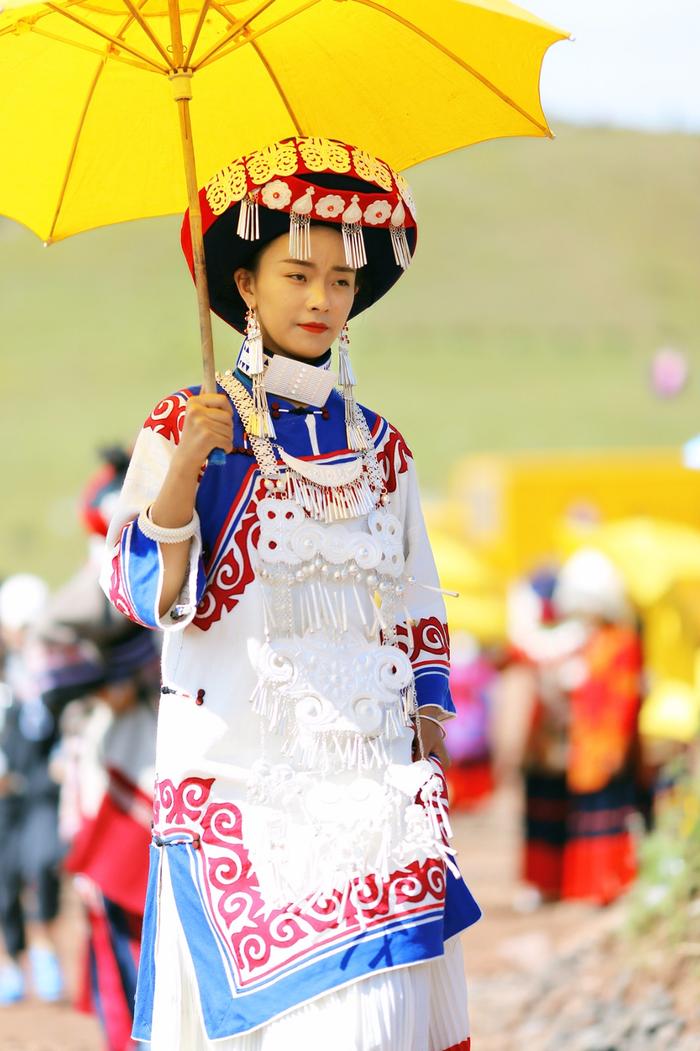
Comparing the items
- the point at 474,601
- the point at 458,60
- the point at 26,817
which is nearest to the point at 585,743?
the point at 26,817

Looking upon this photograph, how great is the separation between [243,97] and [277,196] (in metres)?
0.69

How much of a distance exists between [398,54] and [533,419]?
5344 centimetres

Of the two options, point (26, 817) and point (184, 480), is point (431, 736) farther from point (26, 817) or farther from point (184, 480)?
point (26, 817)

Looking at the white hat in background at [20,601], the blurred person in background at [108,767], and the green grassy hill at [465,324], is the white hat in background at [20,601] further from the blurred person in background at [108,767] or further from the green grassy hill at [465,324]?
the green grassy hill at [465,324]

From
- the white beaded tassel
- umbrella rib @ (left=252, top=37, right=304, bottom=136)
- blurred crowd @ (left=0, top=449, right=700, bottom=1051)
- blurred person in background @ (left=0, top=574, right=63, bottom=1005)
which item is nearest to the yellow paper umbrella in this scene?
umbrella rib @ (left=252, top=37, right=304, bottom=136)

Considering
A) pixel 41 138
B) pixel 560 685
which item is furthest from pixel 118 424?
pixel 41 138

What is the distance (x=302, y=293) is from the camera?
3541mm

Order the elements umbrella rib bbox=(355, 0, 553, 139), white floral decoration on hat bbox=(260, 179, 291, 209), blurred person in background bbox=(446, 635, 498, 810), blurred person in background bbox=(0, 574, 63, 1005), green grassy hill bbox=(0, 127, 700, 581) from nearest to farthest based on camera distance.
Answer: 1. white floral decoration on hat bbox=(260, 179, 291, 209)
2. umbrella rib bbox=(355, 0, 553, 139)
3. blurred person in background bbox=(0, 574, 63, 1005)
4. blurred person in background bbox=(446, 635, 498, 810)
5. green grassy hill bbox=(0, 127, 700, 581)

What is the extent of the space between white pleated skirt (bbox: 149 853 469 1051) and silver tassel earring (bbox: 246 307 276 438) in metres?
0.89

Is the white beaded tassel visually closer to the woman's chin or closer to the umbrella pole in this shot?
the woman's chin

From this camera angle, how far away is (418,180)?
3273 inches

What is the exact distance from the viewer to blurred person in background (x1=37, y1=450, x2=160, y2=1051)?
608 cm

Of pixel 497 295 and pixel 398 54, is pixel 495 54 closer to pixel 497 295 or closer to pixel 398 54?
pixel 398 54

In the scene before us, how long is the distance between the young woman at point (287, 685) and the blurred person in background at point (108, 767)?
8.45ft
